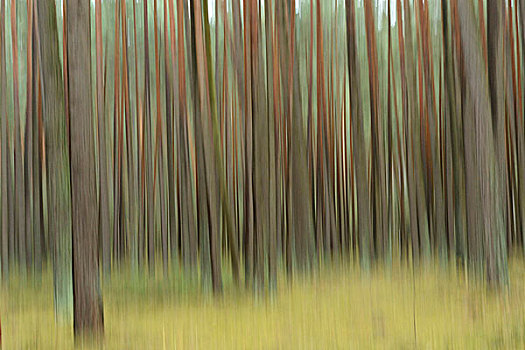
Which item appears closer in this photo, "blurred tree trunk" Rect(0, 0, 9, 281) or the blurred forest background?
the blurred forest background

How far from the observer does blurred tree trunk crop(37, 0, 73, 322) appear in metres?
2.31

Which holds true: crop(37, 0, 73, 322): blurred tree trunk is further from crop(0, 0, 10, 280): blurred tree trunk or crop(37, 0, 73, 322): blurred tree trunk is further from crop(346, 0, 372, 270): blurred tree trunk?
crop(346, 0, 372, 270): blurred tree trunk

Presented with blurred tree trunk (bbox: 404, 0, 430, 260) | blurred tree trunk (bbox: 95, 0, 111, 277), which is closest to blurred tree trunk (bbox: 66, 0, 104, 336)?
blurred tree trunk (bbox: 95, 0, 111, 277)

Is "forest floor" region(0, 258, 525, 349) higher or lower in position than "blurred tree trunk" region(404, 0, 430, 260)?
lower

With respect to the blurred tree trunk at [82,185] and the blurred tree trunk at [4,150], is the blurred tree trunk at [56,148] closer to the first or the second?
the blurred tree trunk at [82,185]

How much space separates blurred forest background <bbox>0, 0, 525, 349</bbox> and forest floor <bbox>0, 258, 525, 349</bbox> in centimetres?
1

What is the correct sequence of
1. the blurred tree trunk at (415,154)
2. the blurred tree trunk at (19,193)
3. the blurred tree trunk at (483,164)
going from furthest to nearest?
the blurred tree trunk at (19,193) → the blurred tree trunk at (415,154) → the blurred tree trunk at (483,164)

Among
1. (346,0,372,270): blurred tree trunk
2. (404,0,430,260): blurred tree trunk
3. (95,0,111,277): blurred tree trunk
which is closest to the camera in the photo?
(95,0,111,277): blurred tree trunk

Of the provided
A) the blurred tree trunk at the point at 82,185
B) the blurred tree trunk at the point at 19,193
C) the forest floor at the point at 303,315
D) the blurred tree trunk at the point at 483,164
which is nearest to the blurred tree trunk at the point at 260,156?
the forest floor at the point at 303,315

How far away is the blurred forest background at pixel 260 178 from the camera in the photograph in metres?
2.41

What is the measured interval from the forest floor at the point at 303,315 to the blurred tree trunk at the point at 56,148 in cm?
40

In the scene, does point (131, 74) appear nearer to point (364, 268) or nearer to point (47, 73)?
point (47, 73)

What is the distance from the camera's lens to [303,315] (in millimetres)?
2637

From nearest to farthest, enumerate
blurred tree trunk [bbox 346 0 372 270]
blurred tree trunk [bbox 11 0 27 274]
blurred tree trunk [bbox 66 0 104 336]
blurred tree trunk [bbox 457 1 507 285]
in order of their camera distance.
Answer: blurred tree trunk [bbox 66 0 104 336] < blurred tree trunk [bbox 457 1 507 285] < blurred tree trunk [bbox 346 0 372 270] < blurred tree trunk [bbox 11 0 27 274]
